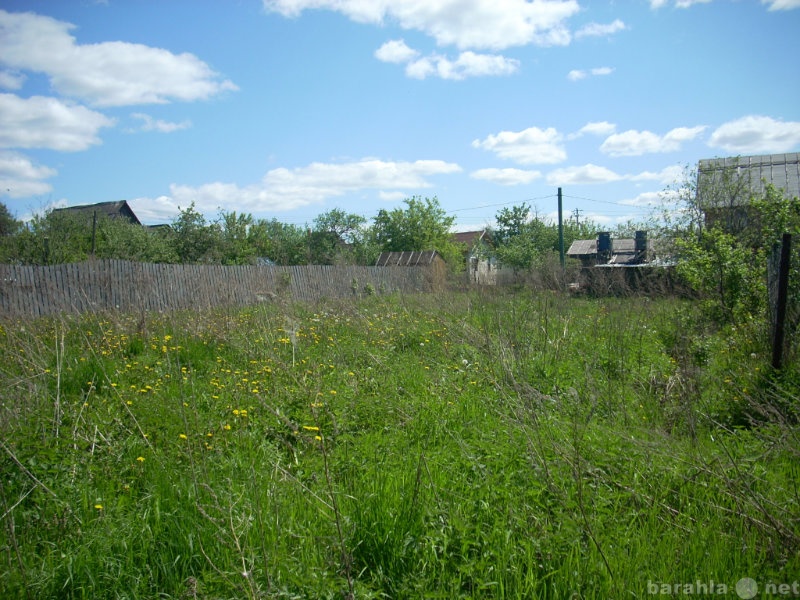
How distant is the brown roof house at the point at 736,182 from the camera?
16016 millimetres

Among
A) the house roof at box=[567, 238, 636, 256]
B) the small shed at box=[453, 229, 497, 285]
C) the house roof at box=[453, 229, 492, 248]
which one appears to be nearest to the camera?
the small shed at box=[453, 229, 497, 285]

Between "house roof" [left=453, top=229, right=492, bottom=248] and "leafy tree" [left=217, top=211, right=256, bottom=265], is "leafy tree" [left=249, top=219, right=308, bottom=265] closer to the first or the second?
"leafy tree" [left=217, top=211, right=256, bottom=265]

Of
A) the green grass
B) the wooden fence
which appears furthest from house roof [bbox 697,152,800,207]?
the green grass

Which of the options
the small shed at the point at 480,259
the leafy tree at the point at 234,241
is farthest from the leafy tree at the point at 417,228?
the leafy tree at the point at 234,241

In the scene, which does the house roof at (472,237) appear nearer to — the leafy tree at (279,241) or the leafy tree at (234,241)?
the leafy tree at (279,241)

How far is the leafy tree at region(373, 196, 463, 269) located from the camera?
44.5 meters

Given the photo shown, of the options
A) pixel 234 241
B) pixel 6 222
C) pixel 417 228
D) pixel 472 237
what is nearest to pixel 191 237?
pixel 234 241

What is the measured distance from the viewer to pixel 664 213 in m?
19.6

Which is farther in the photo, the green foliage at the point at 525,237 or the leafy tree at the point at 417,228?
the leafy tree at the point at 417,228

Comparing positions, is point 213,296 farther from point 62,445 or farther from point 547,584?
point 547,584
